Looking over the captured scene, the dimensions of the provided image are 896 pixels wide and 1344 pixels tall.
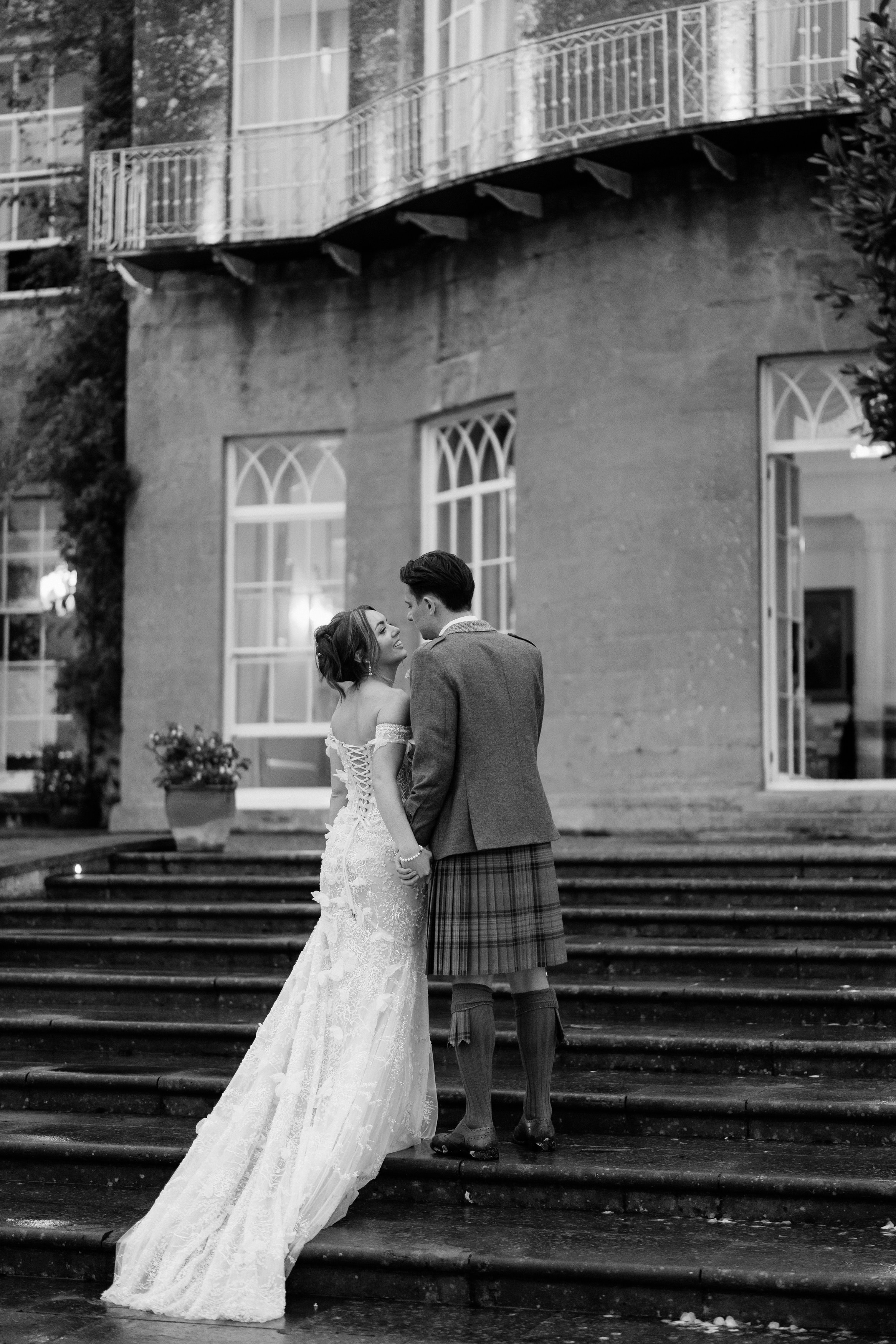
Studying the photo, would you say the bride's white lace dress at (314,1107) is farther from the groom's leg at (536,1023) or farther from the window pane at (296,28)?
the window pane at (296,28)

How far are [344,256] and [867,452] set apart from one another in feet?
13.9

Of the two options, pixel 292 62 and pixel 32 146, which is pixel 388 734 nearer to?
pixel 292 62

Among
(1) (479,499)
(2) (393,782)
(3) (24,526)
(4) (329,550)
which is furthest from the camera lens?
(3) (24,526)

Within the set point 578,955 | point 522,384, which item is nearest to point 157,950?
point 578,955

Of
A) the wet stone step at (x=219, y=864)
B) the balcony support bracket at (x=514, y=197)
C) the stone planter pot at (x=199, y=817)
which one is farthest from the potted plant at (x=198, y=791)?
the balcony support bracket at (x=514, y=197)

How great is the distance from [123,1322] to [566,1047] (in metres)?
2.40

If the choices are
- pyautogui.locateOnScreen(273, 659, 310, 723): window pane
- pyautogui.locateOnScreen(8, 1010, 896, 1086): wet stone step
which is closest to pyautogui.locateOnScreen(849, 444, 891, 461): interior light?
pyautogui.locateOnScreen(273, 659, 310, 723): window pane

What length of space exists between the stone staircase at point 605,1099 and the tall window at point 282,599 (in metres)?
4.27

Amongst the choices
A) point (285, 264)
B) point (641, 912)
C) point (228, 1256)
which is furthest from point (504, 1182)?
point (285, 264)

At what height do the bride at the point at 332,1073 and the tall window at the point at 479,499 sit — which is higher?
the tall window at the point at 479,499

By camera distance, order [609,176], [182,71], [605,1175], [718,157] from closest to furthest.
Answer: [605,1175] → [718,157] → [609,176] → [182,71]

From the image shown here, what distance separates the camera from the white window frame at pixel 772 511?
11812 mm

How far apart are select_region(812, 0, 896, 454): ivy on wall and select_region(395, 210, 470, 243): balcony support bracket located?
359cm

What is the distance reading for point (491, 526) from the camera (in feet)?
43.6
